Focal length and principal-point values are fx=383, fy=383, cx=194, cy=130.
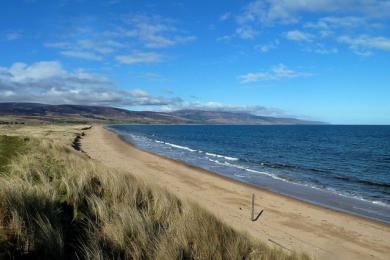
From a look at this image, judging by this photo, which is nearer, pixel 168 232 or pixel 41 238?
pixel 41 238

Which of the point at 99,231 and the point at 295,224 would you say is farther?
the point at 295,224

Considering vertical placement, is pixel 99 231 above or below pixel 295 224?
above

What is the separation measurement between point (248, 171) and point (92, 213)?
26.2 m

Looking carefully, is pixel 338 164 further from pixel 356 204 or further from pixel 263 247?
pixel 263 247

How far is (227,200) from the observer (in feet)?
62.2

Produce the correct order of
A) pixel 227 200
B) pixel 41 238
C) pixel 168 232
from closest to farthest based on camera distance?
1. pixel 41 238
2. pixel 168 232
3. pixel 227 200

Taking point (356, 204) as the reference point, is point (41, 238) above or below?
above

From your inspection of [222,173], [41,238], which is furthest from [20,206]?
[222,173]

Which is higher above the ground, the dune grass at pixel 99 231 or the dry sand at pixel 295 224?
the dune grass at pixel 99 231

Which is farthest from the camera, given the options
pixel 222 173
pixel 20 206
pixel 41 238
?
pixel 222 173

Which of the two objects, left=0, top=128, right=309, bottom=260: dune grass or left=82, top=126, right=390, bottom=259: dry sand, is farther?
left=82, top=126, right=390, bottom=259: dry sand

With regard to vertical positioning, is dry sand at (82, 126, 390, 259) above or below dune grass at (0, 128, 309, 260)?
below

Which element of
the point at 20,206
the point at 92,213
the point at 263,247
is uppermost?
the point at 20,206

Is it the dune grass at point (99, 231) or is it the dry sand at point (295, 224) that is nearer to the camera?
the dune grass at point (99, 231)
